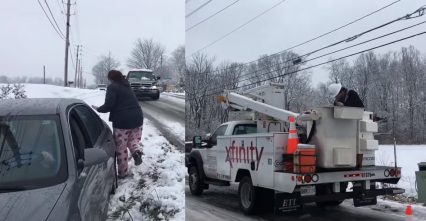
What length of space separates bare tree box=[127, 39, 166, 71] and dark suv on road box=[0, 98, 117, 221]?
0.53 meters

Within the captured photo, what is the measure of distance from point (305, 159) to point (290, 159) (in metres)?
0.32

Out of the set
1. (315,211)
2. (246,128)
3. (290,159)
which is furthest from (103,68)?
(315,211)

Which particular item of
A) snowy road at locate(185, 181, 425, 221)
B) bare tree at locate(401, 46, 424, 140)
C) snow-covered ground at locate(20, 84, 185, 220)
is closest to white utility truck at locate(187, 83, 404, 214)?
snowy road at locate(185, 181, 425, 221)

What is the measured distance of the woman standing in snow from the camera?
9.69 feet

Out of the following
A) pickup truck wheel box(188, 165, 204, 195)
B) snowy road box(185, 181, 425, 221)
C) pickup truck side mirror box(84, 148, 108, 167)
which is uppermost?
pickup truck side mirror box(84, 148, 108, 167)

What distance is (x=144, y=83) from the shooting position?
2.87 meters

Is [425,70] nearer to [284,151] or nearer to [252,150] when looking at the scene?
[284,151]

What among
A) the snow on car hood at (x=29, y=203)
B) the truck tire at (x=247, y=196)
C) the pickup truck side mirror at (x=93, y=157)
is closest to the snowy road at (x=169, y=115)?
the pickup truck side mirror at (x=93, y=157)

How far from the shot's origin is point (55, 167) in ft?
9.12

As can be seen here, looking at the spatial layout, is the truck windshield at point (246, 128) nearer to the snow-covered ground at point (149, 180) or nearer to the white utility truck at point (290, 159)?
the white utility truck at point (290, 159)

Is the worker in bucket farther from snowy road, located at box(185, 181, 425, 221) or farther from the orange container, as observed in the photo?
snowy road, located at box(185, 181, 425, 221)

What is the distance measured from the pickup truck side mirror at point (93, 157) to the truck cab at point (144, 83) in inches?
16.9

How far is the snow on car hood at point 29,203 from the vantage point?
86.1 inches

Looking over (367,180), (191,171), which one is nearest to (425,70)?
(367,180)
